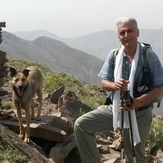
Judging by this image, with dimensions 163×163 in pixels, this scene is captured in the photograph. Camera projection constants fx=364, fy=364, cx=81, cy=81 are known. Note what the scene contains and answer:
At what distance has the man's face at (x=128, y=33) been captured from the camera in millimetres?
5020

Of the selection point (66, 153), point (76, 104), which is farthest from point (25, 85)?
point (76, 104)

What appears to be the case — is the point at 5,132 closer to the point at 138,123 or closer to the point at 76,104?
the point at 138,123

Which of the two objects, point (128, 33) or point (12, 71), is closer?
point (128, 33)

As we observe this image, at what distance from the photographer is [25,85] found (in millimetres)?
7379

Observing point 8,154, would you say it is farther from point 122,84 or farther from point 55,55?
point 55,55

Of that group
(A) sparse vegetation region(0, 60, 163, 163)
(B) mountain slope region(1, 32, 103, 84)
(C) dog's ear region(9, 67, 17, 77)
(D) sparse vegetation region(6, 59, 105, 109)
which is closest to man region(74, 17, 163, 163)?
(A) sparse vegetation region(0, 60, 163, 163)

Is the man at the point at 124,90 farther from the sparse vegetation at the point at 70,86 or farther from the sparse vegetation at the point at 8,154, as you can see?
the sparse vegetation at the point at 70,86

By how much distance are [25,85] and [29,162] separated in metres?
1.99

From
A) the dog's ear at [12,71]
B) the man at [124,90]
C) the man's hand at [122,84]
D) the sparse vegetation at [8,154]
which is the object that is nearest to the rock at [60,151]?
the sparse vegetation at [8,154]

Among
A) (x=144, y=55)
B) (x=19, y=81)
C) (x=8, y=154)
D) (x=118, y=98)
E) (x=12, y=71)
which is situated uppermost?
(x=144, y=55)

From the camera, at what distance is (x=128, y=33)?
502 cm

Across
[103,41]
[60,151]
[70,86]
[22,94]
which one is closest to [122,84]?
[60,151]

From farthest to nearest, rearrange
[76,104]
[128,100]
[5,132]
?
[76,104] < [5,132] < [128,100]

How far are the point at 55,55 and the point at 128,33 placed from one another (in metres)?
27.9
